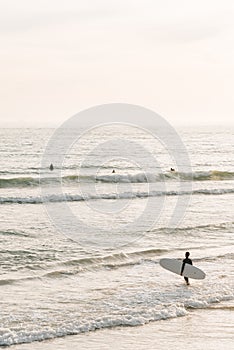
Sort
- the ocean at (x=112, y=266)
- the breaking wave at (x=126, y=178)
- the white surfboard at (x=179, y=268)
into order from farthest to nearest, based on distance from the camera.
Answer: the breaking wave at (x=126, y=178) → the white surfboard at (x=179, y=268) → the ocean at (x=112, y=266)

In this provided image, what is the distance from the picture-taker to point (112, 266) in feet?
72.7

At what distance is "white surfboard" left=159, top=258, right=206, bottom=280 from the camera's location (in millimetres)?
20188

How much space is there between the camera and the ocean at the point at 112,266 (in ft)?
49.7

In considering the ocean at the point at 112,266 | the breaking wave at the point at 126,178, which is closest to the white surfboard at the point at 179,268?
the ocean at the point at 112,266

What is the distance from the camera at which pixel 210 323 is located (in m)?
16.0

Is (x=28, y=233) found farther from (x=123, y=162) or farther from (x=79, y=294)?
(x=123, y=162)

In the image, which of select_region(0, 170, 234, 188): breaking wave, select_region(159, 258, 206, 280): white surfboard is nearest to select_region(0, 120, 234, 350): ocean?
select_region(159, 258, 206, 280): white surfboard

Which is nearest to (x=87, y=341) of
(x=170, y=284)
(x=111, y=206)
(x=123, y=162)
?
(x=170, y=284)

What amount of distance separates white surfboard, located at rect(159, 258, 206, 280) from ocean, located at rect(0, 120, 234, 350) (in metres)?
0.25

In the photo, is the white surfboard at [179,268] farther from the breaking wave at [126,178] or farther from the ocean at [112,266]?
the breaking wave at [126,178]

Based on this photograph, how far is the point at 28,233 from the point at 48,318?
1163cm

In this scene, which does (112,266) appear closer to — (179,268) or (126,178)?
(179,268)

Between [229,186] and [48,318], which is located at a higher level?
[229,186]

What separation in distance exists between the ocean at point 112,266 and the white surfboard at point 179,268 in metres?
0.25
